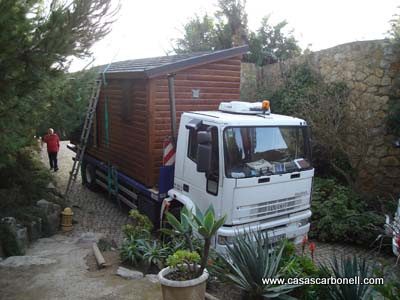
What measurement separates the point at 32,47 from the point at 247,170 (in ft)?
9.65

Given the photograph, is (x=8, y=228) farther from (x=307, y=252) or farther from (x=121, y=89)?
(x=307, y=252)

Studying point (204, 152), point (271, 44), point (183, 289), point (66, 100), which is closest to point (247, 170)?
point (204, 152)

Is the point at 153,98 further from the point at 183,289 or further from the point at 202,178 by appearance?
the point at 183,289

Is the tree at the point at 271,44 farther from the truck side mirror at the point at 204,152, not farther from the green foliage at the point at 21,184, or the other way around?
the truck side mirror at the point at 204,152

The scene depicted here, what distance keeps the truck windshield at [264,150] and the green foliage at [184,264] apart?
163 centimetres

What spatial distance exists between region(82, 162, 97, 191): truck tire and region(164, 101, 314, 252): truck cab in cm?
440

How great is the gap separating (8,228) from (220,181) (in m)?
3.19

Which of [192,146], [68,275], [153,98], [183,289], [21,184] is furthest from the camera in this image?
[21,184]

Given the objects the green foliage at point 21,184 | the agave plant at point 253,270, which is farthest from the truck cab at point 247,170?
the green foliage at point 21,184

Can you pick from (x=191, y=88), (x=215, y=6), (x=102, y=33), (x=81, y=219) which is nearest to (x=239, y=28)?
(x=215, y=6)

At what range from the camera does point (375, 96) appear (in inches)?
353

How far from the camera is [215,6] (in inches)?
643

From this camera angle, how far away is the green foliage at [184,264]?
3.38m

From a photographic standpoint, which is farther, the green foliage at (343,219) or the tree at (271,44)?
the tree at (271,44)
